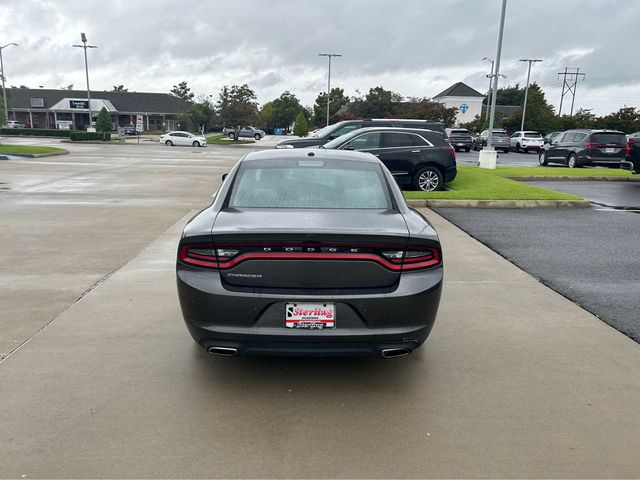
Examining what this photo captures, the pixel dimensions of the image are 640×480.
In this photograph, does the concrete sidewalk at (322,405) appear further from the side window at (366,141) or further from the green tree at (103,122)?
the green tree at (103,122)

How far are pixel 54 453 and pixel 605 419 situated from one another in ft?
10.8

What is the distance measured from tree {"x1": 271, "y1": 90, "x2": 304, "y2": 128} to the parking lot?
331 feet

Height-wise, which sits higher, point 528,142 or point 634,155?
point 634,155

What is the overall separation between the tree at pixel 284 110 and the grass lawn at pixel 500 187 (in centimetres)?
8874

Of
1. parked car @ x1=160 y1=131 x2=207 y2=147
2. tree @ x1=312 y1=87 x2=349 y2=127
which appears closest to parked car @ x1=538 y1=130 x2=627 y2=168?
parked car @ x1=160 y1=131 x2=207 y2=147

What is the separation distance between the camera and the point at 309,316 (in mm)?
3373

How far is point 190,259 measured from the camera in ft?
11.6

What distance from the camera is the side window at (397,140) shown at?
13.2 metres

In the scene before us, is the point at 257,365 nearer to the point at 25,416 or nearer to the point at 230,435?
the point at 230,435

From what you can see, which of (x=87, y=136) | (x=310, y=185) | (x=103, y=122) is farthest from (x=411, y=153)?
(x=103, y=122)

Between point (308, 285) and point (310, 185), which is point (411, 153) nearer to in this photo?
point (310, 185)

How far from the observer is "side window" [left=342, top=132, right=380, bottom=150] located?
13.2 metres

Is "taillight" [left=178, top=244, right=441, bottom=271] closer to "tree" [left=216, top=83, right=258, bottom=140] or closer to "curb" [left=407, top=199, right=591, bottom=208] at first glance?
"curb" [left=407, top=199, right=591, bottom=208]

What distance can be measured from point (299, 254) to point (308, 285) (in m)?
0.20
